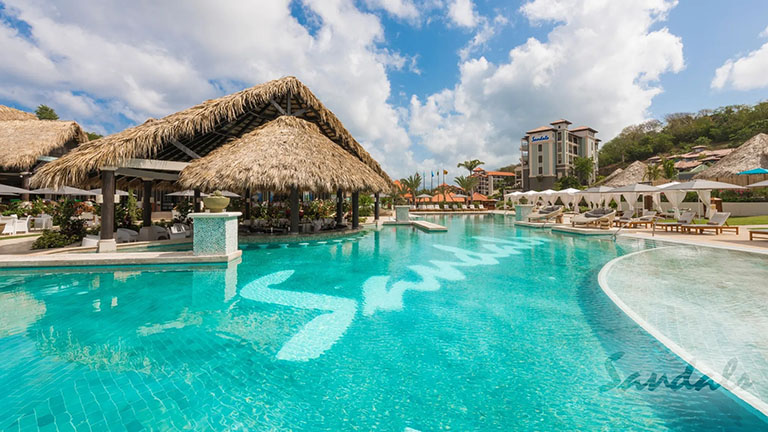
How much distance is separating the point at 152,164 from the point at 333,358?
9.95 meters

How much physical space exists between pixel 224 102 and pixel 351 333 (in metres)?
9.99

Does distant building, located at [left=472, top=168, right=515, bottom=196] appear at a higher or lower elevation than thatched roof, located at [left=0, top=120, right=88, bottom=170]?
higher

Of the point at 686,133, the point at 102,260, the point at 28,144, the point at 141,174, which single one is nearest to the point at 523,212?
the point at 141,174

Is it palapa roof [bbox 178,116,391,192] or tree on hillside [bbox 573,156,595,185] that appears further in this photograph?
tree on hillside [bbox 573,156,595,185]

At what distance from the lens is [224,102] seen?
1055 cm

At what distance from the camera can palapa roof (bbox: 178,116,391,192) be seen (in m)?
10.0

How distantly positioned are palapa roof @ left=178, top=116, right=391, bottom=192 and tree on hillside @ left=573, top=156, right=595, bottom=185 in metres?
57.7

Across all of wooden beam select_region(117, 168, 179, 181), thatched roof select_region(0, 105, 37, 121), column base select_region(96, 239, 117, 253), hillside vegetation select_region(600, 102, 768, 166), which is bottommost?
column base select_region(96, 239, 117, 253)

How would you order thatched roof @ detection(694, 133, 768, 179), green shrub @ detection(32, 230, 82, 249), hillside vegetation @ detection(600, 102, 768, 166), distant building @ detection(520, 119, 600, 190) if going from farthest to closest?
distant building @ detection(520, 119, 600, 190), hillside vegetation @ detection(600, 102, 768, 166), thatched roof @ detection(694, 133, 768, 179), green shrub @ detection(32, 230, 82, 249)

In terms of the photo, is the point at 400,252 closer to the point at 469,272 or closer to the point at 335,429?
the point at 469,272

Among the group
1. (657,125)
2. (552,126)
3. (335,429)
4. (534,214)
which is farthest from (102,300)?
(657,125)

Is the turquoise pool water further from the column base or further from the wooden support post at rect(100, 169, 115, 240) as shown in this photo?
the wooden support post at rect(100, 169, 115, 240)

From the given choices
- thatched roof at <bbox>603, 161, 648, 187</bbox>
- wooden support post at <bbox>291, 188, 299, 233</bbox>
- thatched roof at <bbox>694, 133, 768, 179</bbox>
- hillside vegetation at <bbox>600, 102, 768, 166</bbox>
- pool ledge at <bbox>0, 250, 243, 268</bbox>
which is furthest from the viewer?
hillside vegetation at <bbox>600, 102, 768, 166</bbox>

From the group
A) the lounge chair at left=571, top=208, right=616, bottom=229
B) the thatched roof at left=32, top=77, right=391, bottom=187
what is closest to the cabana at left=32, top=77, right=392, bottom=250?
the thatched roof at left=32, top=77, right=391, bottom=187
